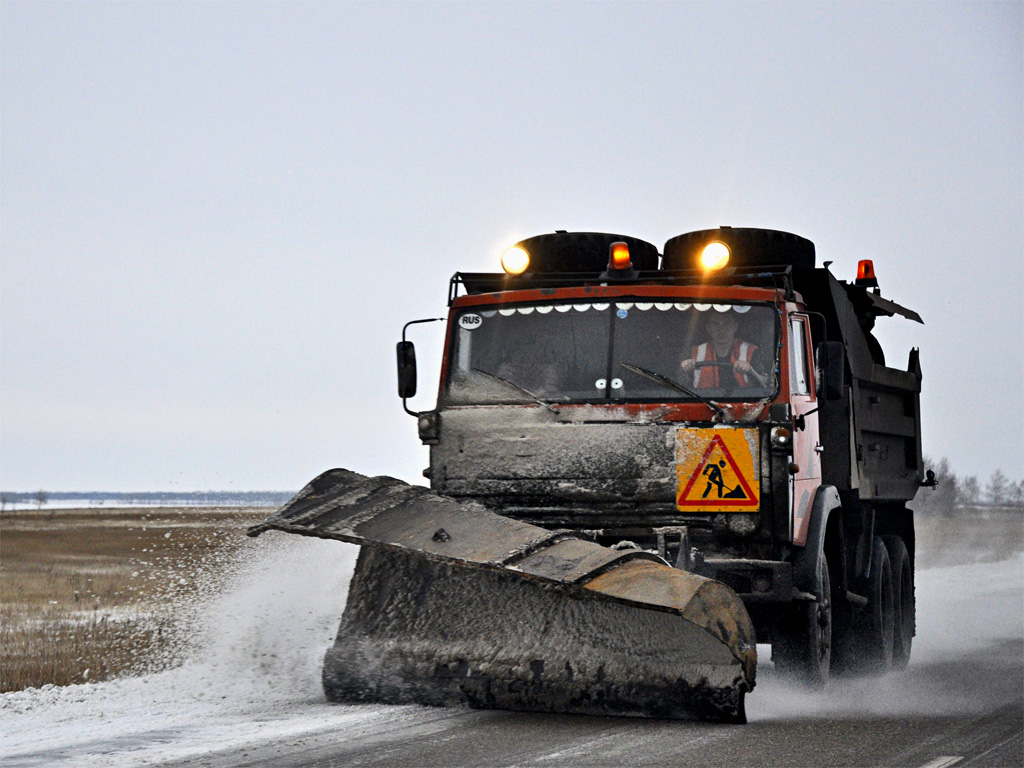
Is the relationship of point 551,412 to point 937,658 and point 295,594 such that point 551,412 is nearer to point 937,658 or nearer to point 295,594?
point 295,594

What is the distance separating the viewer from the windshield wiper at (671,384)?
7.39 metres

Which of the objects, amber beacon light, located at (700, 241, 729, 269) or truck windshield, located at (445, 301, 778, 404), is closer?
truck windshield, located at (445, 301, 778, 404)

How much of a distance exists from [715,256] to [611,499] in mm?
1914

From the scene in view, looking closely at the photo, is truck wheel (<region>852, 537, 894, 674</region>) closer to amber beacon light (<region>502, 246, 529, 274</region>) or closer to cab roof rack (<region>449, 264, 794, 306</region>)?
cab roof rack (<region>449, 264, 794, 306</region>)

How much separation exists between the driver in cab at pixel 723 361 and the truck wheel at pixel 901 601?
12.6 ft

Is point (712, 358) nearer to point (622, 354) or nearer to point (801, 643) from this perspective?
point (622, 354)

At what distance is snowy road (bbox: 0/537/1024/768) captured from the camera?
5.59 meters

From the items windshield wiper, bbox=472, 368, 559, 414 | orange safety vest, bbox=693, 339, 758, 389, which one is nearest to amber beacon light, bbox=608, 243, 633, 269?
orange safety vest, bbox=693, 339, 758, 389

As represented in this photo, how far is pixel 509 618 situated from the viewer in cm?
685

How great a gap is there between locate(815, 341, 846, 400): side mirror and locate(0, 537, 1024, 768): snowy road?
1812mm

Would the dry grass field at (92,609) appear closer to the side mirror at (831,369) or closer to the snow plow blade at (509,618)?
the snow plow blade at (509,618)

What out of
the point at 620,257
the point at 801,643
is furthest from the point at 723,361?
the point at 801,643

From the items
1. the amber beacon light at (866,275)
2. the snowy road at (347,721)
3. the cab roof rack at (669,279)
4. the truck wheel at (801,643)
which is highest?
the amber beacon light at (866,275)

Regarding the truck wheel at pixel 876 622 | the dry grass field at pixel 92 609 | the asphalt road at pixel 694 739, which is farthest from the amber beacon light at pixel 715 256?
the dry grass field at pixel 92 609
